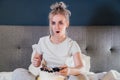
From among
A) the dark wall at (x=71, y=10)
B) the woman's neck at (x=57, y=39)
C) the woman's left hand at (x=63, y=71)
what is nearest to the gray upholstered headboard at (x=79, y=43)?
the dark wall at (x=71, y=10)

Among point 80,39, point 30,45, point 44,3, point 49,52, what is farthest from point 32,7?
point 49,52

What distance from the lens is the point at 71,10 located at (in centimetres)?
307

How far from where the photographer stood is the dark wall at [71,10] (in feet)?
9.81

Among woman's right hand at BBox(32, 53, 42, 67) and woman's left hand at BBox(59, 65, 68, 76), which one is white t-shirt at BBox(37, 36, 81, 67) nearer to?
woman's right hand at BBox(32, 53, 42, 67)

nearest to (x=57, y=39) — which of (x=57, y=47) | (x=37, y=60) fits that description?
(x=57, y=47)

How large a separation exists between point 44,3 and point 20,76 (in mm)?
1038

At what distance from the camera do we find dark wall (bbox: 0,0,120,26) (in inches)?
118

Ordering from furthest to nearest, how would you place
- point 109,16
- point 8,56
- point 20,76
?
point 109,16 → point 8,56 → point 20,76

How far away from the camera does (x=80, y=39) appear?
2.99m

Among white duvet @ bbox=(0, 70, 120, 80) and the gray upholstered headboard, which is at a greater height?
the gray upholstered headboard

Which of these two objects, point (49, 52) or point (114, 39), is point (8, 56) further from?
point (114, 39)

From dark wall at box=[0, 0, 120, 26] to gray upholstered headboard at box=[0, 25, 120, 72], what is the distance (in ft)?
0.33

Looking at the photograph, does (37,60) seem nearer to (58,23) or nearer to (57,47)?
(57,47)

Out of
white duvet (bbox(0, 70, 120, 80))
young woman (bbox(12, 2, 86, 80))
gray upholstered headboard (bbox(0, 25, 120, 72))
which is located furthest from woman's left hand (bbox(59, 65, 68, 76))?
gray upholstered headboard (bbox(0, 25, 120, 72))
